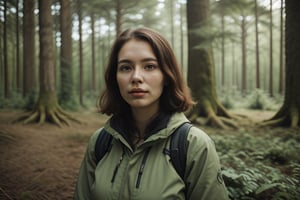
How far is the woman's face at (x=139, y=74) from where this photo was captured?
→ 182 centimetres

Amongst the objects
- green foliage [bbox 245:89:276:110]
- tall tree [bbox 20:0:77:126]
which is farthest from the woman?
green foliage [bbox 245:89:276:110]

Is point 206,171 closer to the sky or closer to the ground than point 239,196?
closer to the sky

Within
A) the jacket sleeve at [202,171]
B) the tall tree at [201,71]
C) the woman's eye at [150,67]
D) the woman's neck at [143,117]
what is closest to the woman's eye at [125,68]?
the woman's eye at [150,67]

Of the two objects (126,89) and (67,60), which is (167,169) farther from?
(67,60)

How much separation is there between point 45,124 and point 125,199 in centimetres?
579

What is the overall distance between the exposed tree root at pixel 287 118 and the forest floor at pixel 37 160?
19.2ft

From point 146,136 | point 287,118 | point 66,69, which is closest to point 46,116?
point 146,136

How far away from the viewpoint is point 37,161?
14.5 feet

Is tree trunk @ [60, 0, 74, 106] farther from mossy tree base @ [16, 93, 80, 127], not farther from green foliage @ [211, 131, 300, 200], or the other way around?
green foliage @ [211, 131, 300, 200]

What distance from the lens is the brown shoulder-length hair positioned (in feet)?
6.06

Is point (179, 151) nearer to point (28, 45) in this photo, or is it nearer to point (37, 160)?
point (37, 160)

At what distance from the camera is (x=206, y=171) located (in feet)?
5.25

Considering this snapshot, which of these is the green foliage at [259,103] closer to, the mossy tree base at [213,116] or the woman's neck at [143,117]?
the mossy tree base at [213,116]

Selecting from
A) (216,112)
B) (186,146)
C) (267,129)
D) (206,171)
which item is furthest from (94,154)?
(216,112)
